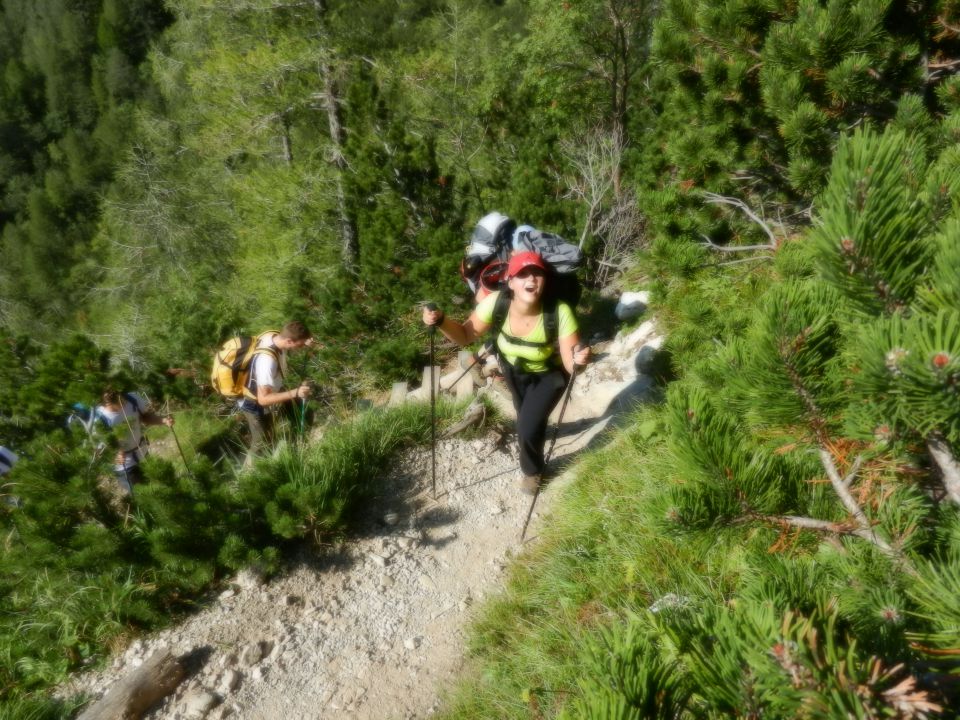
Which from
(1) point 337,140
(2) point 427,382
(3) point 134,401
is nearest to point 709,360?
(3) point 134,401

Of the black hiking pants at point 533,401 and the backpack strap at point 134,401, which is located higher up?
the black hiking pants at point 533,401

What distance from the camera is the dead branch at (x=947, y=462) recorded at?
0.98 metres

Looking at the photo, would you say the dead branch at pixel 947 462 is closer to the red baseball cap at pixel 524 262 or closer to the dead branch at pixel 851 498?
the dead branch at pixel 851 498

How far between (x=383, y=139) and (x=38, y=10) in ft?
251

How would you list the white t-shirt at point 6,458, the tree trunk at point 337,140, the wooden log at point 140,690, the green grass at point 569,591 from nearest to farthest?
the green grass at point 569,591
the wooden log at point 140,690
the white t-shirt at point 6,458
the tree trunk at point 337,140

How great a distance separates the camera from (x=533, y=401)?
3.99 m

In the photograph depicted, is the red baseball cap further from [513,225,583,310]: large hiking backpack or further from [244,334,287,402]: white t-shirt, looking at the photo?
[244,334,287,402]: white t-shirt

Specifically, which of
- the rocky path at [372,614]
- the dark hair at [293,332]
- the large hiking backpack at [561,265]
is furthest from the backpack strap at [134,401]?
the large hiking backpack at [561,265]

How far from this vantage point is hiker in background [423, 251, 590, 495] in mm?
3566

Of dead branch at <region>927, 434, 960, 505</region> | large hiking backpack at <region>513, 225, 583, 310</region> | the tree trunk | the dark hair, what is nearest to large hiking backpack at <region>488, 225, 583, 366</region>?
large hiking backpack at <region>513, 225, 583, 310</region>

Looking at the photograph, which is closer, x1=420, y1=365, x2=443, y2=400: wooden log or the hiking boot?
the hiking boot

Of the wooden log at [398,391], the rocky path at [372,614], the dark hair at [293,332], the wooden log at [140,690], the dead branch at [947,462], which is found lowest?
the wooden log at [398,391]

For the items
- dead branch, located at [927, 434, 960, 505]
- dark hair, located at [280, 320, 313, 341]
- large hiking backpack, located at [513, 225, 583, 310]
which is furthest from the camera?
dark hair, located at [280, 320, 313, 341]

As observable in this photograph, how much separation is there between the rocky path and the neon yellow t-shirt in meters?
1.01
